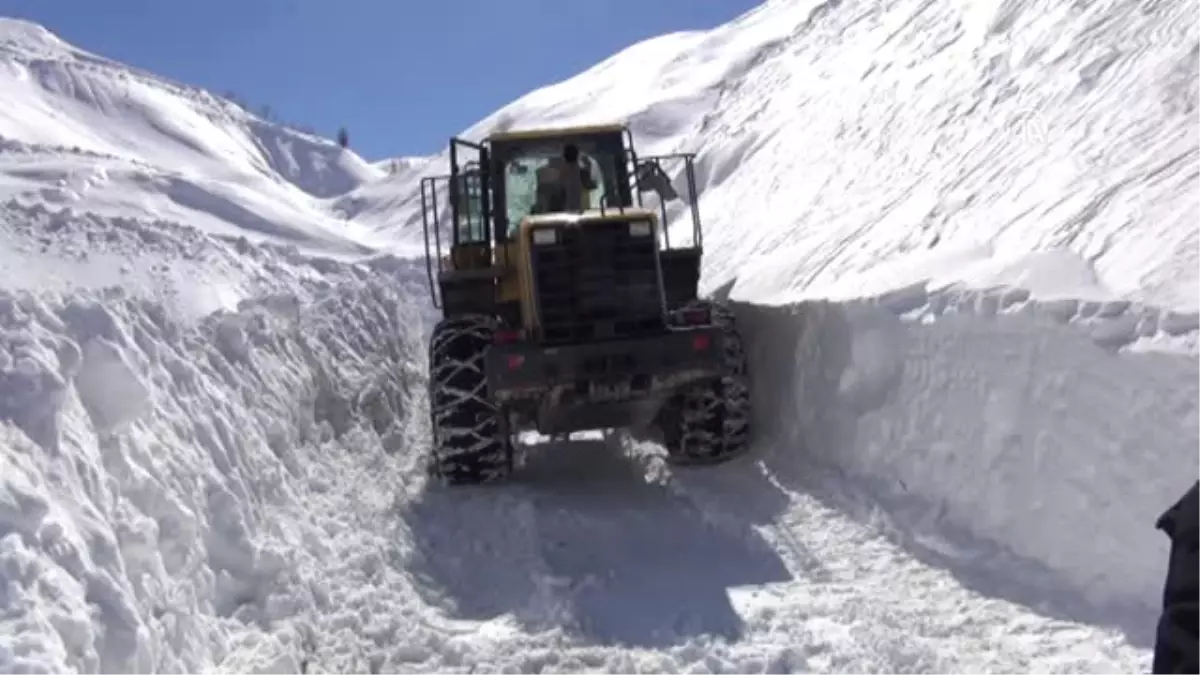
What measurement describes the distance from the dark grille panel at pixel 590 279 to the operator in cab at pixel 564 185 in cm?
116

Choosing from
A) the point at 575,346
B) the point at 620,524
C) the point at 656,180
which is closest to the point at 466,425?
the point at 575,346

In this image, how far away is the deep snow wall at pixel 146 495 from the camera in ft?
14.0

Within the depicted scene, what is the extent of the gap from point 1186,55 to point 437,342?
6.10 metres

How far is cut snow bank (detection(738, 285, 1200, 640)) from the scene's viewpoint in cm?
536

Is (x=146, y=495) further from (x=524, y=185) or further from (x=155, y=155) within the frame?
(x=155, y=155)

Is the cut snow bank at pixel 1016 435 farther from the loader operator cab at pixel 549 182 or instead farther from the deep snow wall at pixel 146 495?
the deep snow wall at pixel 146 495

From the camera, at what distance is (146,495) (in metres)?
5.39

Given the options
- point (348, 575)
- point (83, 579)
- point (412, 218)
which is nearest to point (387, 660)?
point (348, 575)

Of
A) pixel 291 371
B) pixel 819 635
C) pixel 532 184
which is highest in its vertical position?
pixel 532 184

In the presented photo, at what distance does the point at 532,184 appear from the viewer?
33.0ft

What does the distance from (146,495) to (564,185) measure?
5.18 metres

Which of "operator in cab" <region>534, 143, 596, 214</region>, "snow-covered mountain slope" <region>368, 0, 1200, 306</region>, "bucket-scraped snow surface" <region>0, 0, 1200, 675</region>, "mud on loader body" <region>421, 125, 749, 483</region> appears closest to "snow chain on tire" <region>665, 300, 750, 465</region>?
"mud on loader body" <region>421, 125, 749, 483</region>

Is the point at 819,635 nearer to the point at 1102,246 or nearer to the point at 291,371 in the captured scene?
the point at 1102,246

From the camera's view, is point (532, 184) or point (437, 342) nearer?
point (437, 342)
